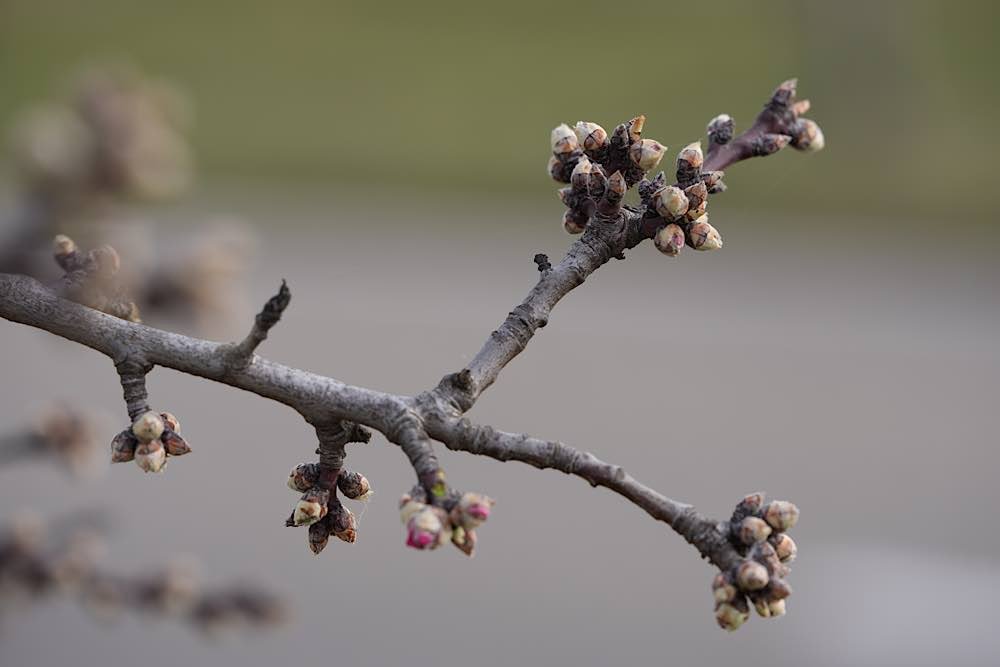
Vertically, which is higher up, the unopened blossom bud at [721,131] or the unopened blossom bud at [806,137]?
the unopened blossom bud at [806,137]

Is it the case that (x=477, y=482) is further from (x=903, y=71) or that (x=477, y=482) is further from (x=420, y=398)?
(x=903, y=71)

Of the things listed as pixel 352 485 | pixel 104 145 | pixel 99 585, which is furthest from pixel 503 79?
pixel 352 485

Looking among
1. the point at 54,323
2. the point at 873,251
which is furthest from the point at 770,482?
the point at 54,323

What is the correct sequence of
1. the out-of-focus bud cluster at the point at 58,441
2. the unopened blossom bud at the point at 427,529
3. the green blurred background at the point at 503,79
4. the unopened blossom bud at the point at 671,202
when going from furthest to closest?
the green blurred background at the point at 503,79
the out-of-focus bud cluster at the point at 58,441
the unopened blossom bud at the point at 671,202
the unopened blossom bud at the point at 427,529

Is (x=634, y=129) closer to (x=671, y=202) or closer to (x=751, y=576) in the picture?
(x=671, y=202)

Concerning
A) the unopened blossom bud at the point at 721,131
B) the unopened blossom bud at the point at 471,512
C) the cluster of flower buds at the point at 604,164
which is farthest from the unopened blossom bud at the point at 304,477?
the unopened blossom bud at the point at 721,131

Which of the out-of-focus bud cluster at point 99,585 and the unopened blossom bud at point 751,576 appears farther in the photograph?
the out-of-focus bud cluster at point 99,585

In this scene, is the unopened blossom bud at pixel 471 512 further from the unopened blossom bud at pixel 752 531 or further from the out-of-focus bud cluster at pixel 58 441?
the out-of-focus bud cluster at pixel 58 441
